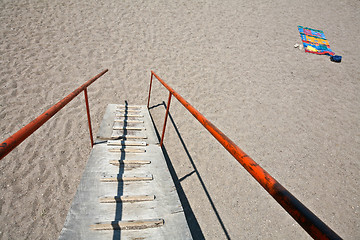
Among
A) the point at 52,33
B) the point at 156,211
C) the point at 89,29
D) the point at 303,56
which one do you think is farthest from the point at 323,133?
the point at 52,33

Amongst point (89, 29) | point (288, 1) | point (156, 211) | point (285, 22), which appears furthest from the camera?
point (288, 1)

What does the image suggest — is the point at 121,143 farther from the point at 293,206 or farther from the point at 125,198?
the point at 293,206

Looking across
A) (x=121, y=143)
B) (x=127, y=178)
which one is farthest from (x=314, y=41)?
(x=127, y=178)

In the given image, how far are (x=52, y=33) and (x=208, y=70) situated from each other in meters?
5.55

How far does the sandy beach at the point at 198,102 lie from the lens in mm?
2805

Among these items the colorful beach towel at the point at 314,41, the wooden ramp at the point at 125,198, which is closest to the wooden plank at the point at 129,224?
the wooden ramp at the point at 125,198

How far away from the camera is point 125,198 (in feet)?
5.41

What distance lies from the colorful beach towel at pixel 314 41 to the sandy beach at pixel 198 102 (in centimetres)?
39

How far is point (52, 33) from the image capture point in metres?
6.02

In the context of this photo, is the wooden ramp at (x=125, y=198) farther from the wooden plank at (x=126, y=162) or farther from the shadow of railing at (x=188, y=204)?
the shadow of railing at (x=188, y=204)

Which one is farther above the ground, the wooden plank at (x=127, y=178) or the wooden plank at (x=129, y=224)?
the wooden plank at (x=127, y=178)

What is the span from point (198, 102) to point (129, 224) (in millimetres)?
3959

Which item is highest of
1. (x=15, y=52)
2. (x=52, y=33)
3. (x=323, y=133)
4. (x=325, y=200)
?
(x=52, y=33)

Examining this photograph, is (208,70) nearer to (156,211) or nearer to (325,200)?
(325,200)
